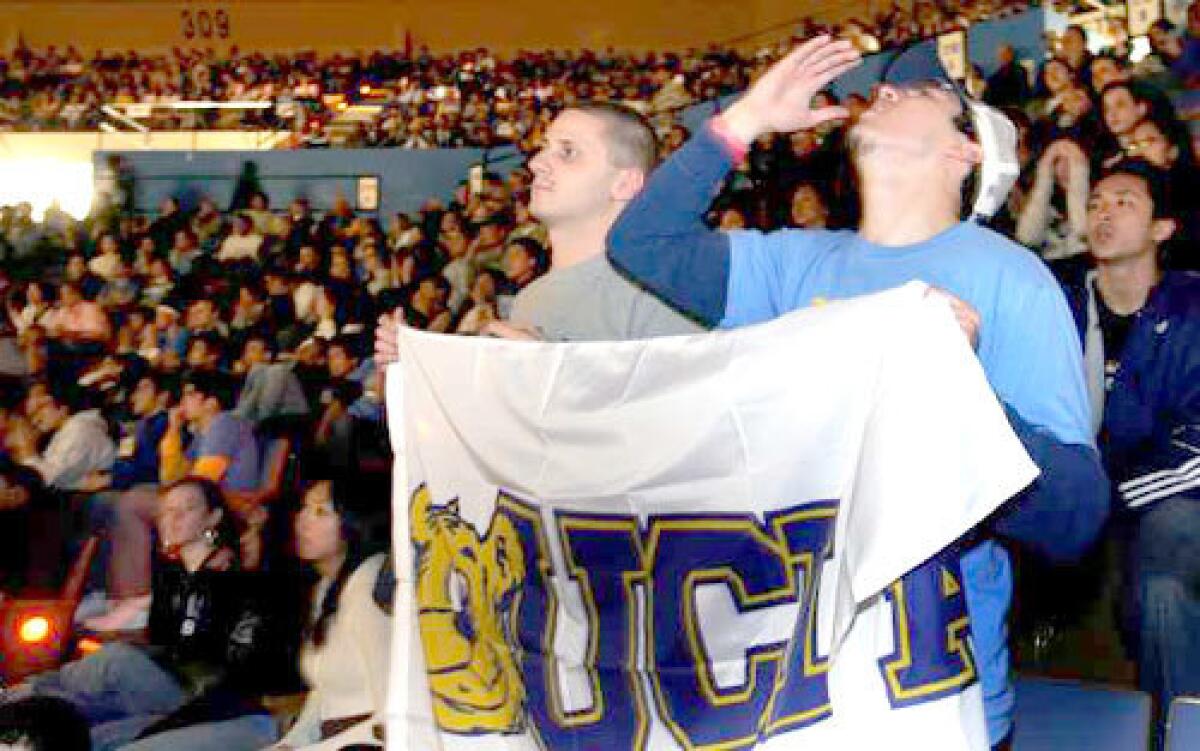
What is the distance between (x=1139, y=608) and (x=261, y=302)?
9.16 m

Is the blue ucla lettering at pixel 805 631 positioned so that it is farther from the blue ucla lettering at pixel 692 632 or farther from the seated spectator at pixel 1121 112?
the seated spectator at pixel 1121 112

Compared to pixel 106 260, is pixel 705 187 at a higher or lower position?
lower

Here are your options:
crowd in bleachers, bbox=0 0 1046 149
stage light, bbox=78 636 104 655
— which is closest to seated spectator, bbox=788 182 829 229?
stage light, bbox=78 636 104 655

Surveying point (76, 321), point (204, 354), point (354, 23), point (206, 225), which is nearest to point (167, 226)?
point (206, 225)

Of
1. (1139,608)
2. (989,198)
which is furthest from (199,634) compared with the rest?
(989,198)

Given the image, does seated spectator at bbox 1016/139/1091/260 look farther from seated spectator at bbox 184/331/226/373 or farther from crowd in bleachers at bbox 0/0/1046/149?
crowd in bleachers at bbox 0/0/1046/149

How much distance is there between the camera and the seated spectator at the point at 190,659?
4176mm

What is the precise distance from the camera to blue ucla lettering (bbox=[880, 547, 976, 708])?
75.6 inches

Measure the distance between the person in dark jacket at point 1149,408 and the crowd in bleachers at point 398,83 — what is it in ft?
33.6

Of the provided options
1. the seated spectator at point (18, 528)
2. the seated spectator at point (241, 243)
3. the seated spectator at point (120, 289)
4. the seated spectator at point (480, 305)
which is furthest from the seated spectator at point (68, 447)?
the seated spectator at point (241, 243)

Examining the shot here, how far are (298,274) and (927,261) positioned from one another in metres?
10.6

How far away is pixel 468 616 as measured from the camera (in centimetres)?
227

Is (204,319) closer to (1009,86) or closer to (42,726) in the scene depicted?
(1009,86)

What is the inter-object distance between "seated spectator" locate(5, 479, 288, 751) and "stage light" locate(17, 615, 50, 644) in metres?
0.37
